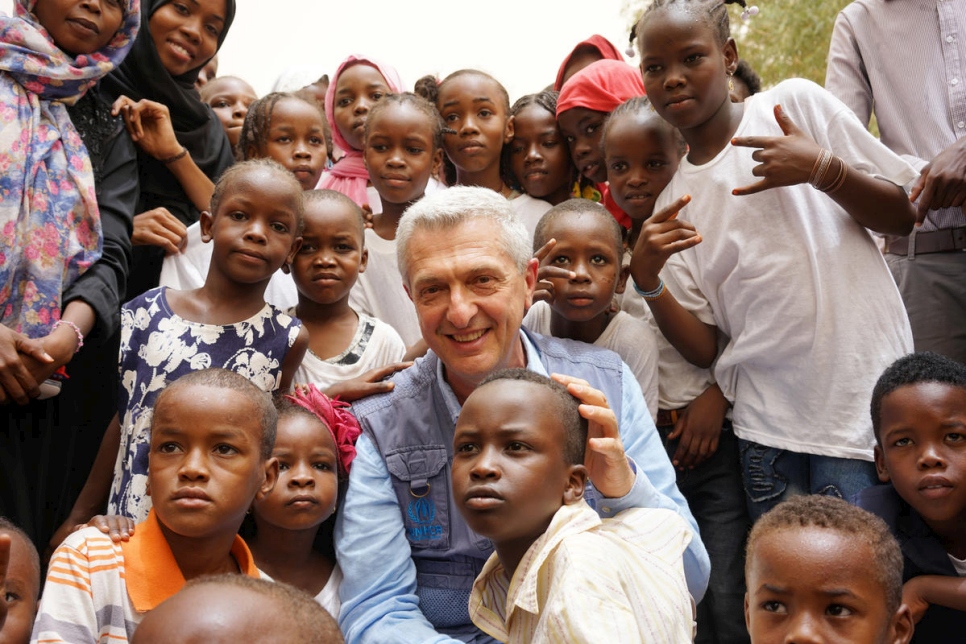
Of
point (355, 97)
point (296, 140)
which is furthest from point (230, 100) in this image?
point (296, 140)

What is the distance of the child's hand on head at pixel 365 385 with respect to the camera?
9.87ft

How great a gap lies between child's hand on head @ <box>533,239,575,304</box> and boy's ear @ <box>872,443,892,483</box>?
3.89 ft

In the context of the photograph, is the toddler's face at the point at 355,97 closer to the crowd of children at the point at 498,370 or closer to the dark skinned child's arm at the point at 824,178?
the crowd of children at the point at 498,370

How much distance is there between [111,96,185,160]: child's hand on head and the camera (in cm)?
368

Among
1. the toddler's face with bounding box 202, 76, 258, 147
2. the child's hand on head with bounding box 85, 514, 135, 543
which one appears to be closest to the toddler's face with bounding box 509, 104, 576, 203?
the toddler's face with bounding box 202, 76, 258, 147

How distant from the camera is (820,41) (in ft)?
31.8

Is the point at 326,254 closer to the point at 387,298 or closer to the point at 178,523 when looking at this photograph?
the point at 387,298

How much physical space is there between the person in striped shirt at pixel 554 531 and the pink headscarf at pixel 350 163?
7.75 ft

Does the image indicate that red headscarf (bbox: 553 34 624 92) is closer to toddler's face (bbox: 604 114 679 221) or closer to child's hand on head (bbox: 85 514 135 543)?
toddler's face (bbox: 604 114 679 221)

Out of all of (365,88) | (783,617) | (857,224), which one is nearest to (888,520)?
(783,617)

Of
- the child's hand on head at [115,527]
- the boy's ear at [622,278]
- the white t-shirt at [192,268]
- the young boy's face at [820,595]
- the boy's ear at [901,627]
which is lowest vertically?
the child's hand on head at [115,527]

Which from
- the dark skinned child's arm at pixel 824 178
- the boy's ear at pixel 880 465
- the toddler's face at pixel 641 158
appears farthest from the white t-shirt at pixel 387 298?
the boy's ear at pixel 880 465

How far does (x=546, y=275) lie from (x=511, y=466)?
1192 millimetres

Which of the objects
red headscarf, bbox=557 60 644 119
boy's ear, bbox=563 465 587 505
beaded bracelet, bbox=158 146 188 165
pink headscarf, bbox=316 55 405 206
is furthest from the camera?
pink headscarf, bbox=316 55 405 206
